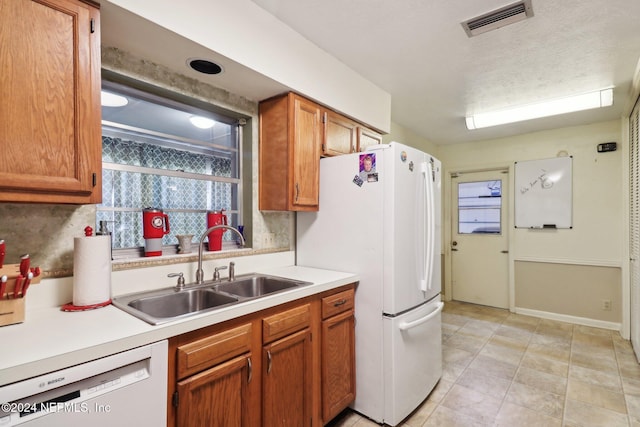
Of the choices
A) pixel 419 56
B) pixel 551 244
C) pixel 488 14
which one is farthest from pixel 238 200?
pixel 551 244

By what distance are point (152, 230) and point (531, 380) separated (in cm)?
305

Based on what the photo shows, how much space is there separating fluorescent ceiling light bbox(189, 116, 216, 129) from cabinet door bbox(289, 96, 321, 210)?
620mm

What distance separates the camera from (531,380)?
2.50 m

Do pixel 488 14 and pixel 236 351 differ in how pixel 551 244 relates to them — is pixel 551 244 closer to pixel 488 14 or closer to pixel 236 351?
pixel 488 14

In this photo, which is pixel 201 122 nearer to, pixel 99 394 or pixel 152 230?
pixel 152 230

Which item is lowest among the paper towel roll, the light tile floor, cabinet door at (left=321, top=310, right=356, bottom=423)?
the light tile floor

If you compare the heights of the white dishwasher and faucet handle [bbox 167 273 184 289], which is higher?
faucet handle [bbox 167 273 184 289]

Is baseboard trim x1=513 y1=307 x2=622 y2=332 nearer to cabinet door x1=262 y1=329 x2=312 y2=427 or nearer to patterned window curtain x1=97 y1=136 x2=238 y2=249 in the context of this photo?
cabinet door x1=262 y1=329 x2=312 y2=427

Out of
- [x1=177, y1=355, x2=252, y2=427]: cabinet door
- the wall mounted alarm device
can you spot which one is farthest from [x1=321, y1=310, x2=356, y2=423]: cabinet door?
the wall mounted alarm device

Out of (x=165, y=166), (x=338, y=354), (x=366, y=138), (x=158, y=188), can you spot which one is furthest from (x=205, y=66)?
(x=338, y=354)

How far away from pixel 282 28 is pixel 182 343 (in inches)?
72.7

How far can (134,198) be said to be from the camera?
1795 millimetres

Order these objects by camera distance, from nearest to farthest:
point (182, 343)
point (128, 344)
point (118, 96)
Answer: point (128, 344)
point (182, 343)
point (118, 96)

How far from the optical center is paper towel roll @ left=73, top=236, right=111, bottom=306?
129 cm
